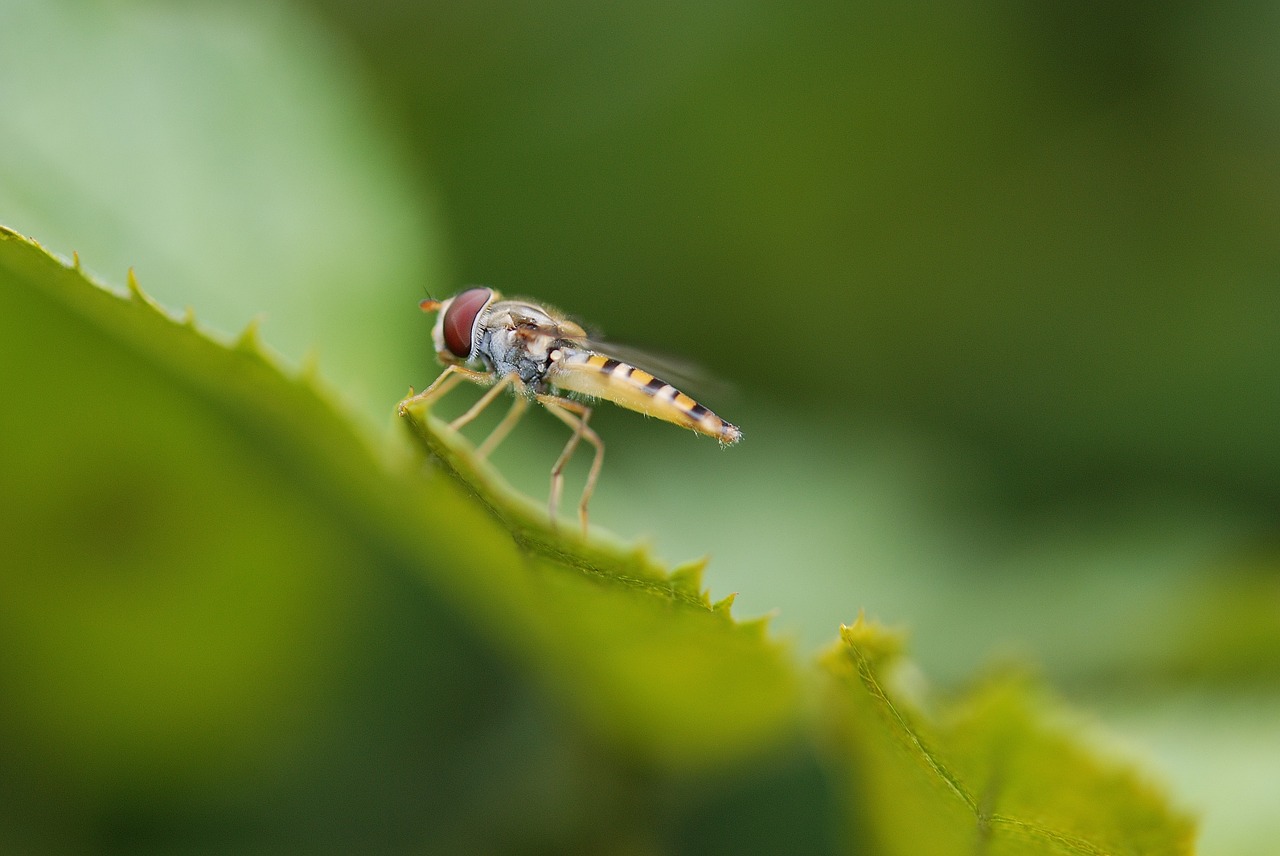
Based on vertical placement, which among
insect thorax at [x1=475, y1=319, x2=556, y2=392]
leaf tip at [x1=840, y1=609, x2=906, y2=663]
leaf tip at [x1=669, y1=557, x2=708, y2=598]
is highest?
insect thorax at [x1=475, y1=319, x2=556, y2=392]

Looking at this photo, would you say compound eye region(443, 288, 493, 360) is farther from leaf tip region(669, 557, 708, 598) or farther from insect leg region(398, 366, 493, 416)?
leaf tip region(669, 557, 708, 598)

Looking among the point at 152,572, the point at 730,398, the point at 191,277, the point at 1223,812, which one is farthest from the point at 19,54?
the point at 1223,812

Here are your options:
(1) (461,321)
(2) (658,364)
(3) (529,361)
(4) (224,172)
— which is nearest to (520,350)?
(3) (529,361)

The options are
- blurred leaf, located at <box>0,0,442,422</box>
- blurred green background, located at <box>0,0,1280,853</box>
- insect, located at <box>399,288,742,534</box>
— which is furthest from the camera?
blurred green background, located at <box>0,0,1280,853</box>

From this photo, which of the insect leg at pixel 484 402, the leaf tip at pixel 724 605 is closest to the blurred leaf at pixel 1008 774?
the leaf tip at pixel 724 605

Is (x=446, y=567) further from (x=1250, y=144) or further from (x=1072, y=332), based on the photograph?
(x=1250, y=144)

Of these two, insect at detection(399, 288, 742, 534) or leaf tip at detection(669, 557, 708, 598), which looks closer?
leaf tip at detection(669, 557, 708, 598)

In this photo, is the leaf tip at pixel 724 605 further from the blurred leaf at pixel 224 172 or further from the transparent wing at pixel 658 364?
the transparent wing at pixel 658 364

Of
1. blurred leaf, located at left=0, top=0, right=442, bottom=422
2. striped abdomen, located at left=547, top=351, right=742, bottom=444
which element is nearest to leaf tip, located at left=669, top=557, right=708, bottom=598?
blurred leaf, located at left=0, top=0, right=442, bottom=422
